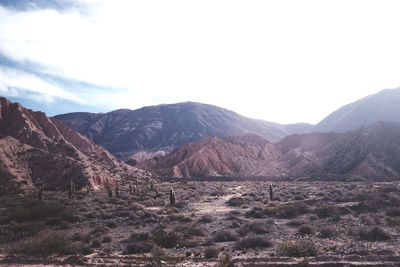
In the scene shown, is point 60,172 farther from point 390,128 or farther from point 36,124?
point 390,128

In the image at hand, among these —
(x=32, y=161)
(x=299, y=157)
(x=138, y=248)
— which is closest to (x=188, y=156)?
(x=299, y=157)

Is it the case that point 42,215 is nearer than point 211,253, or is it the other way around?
point 211,253

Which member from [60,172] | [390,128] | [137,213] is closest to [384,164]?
[390,128]

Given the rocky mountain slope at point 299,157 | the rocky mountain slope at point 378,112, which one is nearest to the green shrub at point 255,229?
the rocky mountain slope at point 299,157

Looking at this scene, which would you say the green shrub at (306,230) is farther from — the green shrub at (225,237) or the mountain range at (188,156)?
the mountain range at (188,156)

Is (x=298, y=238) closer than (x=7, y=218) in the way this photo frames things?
Yes

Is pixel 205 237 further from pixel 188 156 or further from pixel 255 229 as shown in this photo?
pixel 188 156

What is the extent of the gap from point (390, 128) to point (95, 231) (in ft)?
301

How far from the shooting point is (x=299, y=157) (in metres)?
114

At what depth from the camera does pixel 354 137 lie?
102375 mm

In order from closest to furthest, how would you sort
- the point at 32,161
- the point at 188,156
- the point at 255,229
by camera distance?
the point at 255,229
the point at 32,161
the point at 188,156

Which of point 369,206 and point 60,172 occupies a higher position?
point 60,172

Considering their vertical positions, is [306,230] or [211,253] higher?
[211,253]

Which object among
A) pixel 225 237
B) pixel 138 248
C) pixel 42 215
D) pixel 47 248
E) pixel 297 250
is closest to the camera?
pixel 297 250
